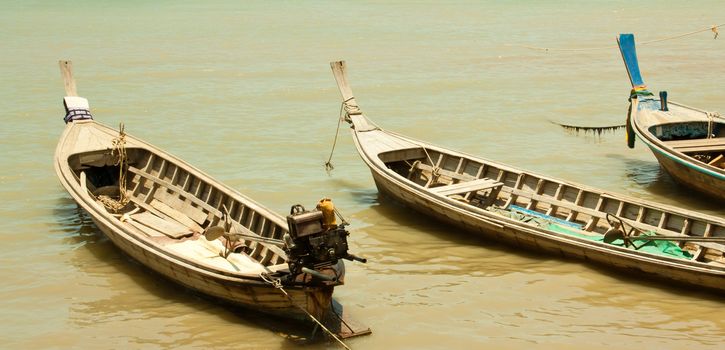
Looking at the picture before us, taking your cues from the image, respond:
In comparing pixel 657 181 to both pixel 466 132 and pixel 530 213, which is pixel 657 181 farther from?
pixel 466 132

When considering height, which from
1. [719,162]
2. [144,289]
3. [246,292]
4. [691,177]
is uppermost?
[719,162]

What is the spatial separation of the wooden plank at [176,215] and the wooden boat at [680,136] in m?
7.70

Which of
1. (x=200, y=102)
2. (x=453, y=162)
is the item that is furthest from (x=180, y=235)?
(x=200, y=102)

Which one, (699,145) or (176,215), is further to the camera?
(699,145)

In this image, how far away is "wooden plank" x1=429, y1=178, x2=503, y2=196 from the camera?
13672 mm

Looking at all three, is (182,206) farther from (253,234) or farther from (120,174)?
(253,234)

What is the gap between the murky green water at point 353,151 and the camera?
10.8 m

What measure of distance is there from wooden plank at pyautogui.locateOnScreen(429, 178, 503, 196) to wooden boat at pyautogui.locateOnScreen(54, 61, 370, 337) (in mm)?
3017

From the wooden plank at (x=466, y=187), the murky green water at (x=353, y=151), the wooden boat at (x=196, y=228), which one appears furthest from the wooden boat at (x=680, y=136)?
the wooden boat at (x=196, y=228)

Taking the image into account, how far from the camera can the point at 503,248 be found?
42.3ft

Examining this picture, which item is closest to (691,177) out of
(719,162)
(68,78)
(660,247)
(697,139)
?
(719,162)

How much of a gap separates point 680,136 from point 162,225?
9331 mm

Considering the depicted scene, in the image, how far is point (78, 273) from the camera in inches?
498

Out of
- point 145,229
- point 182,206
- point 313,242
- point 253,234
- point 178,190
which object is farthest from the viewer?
point 178,190
